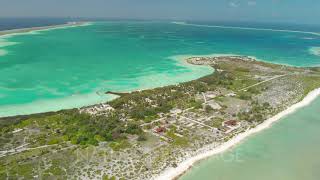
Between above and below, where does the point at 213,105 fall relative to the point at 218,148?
above

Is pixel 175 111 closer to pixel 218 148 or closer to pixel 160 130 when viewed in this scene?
pixel 160 130

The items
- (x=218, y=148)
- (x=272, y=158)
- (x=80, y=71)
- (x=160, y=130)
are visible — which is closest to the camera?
(x=272, y=158)

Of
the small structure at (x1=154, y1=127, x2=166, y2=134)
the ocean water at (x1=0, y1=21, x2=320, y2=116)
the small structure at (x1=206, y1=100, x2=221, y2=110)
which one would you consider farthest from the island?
the ocean water at (x1=0, y1=21, x2=320, y2=116)

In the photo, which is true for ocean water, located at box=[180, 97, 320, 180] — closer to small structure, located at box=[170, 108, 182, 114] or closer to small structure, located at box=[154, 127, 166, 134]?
small structure, located at box=[154, 127, 166, 134]

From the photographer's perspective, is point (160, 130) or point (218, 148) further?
point (160, 130)

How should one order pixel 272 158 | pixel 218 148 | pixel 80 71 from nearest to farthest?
pixel 272 158 < pixel 218 148 < pixel 80 71

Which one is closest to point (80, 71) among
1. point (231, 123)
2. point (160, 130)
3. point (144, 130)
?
point (144, 130)
